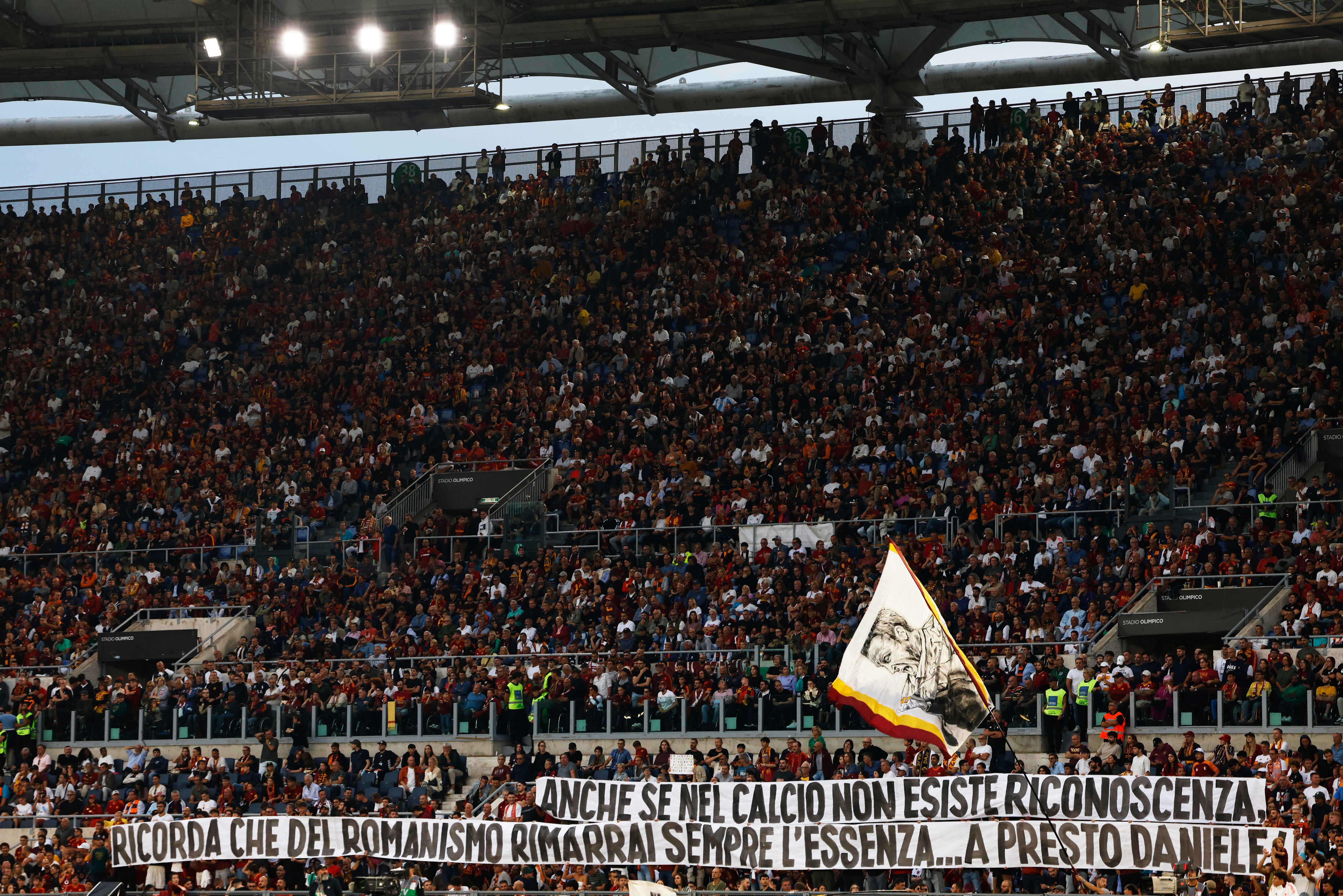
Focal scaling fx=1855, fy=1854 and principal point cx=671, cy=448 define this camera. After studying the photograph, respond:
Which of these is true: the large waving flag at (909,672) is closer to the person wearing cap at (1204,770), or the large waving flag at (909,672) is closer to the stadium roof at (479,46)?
the person wearing cap at (1204,770)

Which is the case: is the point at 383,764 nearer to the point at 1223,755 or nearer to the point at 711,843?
the point at 711,843

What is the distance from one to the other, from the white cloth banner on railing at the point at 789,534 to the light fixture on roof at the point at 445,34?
1124 cm

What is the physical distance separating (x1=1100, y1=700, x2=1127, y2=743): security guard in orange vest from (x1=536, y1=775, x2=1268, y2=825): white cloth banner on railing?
1936 millimetres

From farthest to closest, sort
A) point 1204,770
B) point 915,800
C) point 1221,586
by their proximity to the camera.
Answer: point 1221,586, point 915,800, point 1204,770

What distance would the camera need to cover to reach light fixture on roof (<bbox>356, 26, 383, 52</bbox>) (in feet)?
121

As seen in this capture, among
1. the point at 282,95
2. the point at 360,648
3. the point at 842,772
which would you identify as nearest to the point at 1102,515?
the point at 842,772

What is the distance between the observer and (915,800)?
78.0ft

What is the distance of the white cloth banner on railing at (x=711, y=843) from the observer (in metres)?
22.2

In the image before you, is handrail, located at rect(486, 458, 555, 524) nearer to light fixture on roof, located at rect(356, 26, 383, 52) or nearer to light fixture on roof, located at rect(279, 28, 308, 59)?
light fixture on roof, located at rect(356, 26, 383, 52)

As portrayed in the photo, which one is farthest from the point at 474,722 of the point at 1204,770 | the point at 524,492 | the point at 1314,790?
the point at 1314,790

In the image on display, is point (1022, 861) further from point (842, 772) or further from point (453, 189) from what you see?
point (453, 189)

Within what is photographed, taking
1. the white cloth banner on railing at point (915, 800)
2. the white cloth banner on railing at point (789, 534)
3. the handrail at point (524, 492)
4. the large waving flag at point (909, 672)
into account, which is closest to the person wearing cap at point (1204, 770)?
the white cloth banner on railing at point (915, 800)

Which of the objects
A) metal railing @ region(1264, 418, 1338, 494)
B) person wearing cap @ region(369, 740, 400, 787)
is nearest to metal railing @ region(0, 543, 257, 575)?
person wearing cap @ region(369, 740, 400, 787)

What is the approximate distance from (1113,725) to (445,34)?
19395 millimetres
